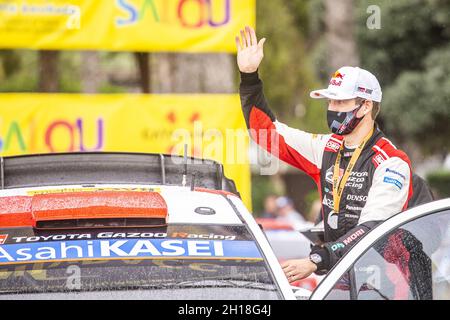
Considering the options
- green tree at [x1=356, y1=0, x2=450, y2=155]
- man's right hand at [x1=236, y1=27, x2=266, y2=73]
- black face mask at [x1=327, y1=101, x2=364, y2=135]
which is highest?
man's right hand at [x1=236, y1=27, x2=266, y2=73]

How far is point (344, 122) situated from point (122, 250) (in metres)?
1.68

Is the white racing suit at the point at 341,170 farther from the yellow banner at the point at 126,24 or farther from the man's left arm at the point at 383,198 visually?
the yellow banner at the point at 126,24

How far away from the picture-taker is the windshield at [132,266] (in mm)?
3752

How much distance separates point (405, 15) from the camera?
21094 millimetres

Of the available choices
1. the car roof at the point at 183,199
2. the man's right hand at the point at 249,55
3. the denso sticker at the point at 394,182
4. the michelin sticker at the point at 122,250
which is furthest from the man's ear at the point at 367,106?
the michelin sticker at the point at 122,250

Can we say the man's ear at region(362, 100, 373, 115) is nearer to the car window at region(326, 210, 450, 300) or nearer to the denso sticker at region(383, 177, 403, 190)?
the denso sticker at region(383, 177, 403, 190)

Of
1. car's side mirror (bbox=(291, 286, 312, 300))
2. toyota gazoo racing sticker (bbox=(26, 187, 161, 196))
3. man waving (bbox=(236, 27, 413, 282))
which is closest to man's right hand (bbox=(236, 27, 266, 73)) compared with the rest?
man waving (bbox=(236, 27, 413, 282))

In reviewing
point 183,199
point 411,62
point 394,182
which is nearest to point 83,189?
point 183,199

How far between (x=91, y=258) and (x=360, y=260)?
3.30 ft

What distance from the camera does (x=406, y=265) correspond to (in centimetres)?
405

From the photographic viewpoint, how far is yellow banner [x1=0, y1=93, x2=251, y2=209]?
929 cm

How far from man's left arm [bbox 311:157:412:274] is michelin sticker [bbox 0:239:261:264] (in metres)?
0.64

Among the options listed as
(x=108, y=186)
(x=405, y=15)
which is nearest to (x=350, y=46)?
(x=405, y=15)
